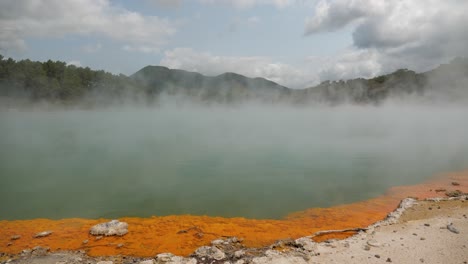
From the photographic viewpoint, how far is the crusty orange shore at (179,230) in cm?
622

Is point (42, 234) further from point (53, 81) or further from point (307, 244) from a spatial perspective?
point (53, 81)

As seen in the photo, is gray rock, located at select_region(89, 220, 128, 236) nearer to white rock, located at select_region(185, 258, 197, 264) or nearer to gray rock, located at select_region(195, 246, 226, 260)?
gray rock, located at select_region(195, 246, 226, 260)

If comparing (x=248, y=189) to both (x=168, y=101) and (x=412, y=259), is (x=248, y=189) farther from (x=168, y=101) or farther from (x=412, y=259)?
(x=168, y=101)

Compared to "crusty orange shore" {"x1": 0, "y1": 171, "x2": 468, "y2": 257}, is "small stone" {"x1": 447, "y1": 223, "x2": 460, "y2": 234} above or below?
above

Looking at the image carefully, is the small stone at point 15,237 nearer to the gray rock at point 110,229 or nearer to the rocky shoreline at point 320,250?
the rocky shoreline at point 320,250

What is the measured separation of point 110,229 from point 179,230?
1.52m

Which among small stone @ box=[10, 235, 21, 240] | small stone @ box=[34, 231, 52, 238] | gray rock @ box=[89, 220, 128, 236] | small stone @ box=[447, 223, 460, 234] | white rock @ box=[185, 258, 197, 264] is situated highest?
small stone @ box=[447, 223, 460, 234]

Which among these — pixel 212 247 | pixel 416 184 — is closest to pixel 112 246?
pixel 212 247

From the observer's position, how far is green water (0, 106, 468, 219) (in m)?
9.53

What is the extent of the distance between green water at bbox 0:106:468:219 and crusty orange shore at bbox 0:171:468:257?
0.70m

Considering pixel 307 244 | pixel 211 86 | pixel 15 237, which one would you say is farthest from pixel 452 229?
pixel 211 86

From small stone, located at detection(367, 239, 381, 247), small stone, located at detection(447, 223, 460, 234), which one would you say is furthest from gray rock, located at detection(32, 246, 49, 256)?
small stone, located at detection(447, 223, 460, 234)

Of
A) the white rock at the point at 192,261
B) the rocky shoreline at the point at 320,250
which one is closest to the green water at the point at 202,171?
the rocky shoreline at the point at 320,250

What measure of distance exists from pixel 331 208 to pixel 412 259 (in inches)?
172
